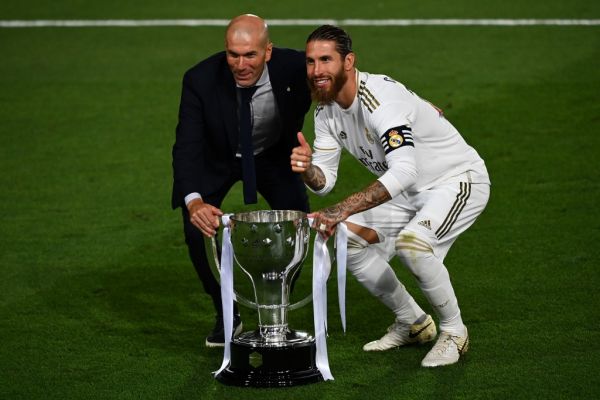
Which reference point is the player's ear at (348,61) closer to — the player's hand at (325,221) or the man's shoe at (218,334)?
the player's hand at (325,221)

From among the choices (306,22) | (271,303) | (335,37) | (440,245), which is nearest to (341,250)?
(271,303)

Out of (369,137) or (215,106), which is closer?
(369,137)

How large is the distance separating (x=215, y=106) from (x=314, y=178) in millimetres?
577

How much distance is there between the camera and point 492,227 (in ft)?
23.5

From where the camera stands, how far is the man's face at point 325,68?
4.89 metres

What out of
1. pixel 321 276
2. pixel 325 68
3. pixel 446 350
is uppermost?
pixel 325 68

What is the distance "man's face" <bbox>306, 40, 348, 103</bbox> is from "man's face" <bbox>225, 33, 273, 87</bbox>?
0.23m

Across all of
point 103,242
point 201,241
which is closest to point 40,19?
point 103,242

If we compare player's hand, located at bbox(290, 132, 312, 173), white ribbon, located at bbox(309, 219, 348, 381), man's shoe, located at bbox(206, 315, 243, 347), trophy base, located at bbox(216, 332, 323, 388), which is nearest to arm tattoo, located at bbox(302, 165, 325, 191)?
player's hand, located at bbox(290, 132, 312, 173)

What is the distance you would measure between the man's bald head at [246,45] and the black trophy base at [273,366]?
1186mm

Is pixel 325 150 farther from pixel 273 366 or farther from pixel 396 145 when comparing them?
pixel 273 366

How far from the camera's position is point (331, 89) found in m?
4.96

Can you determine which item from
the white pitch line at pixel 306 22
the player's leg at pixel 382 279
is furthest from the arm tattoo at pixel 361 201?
the white pitch line at pixel 306 22

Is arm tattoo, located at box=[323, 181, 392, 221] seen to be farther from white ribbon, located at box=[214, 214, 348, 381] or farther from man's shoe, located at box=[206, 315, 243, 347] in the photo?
man's shoe, located at box=[206, 315, 243, 347]
